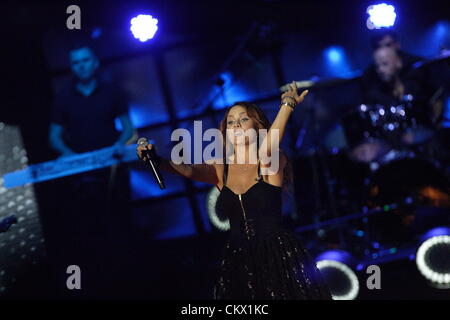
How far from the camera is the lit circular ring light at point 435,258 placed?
5.54m

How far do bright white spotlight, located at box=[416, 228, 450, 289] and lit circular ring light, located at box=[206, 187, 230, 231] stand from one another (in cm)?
239

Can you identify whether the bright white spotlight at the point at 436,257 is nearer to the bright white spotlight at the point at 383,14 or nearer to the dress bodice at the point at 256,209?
the dress bodice at the point at 256,209

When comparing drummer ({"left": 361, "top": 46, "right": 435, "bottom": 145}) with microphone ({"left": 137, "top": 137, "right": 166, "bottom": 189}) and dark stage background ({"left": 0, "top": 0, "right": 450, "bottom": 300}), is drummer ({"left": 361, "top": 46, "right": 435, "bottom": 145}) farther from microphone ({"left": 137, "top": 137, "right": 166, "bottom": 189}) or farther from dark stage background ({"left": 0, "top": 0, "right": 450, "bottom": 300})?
microphone ({"left": 137, "top": 137, "right": 166, "bottom": 189})

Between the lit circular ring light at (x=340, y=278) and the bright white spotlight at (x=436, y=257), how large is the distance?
649 mm

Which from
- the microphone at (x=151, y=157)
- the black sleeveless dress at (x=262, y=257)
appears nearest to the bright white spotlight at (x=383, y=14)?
the black sleeveless dress at (x=262, y=257)

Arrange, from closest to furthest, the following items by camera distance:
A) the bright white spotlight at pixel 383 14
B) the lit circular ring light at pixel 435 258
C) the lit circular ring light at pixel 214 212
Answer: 1. the lit circular ring light at pixel 435 258
2. the bright white spotlight at pixel 383 14
3. the lit circular ring light at pixel 214 212

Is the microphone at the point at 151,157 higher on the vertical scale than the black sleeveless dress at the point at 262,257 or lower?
higher

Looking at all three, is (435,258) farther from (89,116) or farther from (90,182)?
(89,116)

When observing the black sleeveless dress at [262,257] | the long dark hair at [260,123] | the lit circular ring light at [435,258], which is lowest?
the black sleeveless dress at [262,257]

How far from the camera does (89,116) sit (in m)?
6.87

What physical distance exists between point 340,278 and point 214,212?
2.02 metres

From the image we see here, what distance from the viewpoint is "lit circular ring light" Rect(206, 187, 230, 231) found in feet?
23.4

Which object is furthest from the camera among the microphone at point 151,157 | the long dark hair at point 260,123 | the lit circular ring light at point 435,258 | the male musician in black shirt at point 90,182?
the male musician in black shirt at point 90,182
